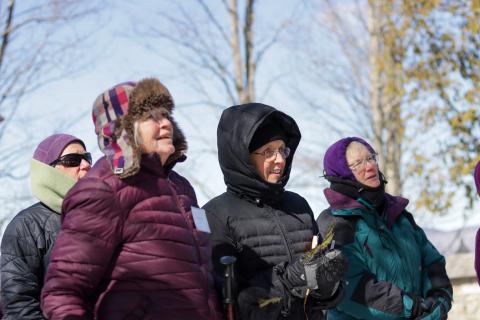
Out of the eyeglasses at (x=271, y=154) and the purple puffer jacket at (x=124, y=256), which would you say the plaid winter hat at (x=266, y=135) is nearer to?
the eyeglasses at (x=271, y=154)

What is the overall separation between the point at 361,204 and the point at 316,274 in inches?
63.7

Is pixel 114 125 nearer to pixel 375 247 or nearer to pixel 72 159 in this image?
pixel 72 159

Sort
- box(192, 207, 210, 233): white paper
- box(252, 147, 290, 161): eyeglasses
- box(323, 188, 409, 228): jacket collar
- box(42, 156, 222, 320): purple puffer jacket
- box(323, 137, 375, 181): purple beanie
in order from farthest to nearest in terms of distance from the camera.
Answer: box(323, 137, 375, 181): purple beanie < box(323, 188, 409, 228): jacket collar < box(252, 147, 290, 161): eyeglasses < box(192, 207, 210, 233): white paper < box(42, 156, 222, 320): purple puffer jacket

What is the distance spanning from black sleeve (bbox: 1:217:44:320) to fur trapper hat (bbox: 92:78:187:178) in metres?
1.50

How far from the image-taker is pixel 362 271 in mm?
5266

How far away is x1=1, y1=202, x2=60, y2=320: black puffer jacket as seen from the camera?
4652 mm

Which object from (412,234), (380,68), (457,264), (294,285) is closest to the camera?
(294,285)

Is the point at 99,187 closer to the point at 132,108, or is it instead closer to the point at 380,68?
the point at 132,108

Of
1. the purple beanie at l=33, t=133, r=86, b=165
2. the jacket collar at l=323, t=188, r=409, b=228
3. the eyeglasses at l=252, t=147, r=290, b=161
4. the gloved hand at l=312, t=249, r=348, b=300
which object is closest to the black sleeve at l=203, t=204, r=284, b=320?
the gloved hand at l=312, t=249, r=348, b=300

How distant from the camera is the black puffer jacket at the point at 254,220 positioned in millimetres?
4066

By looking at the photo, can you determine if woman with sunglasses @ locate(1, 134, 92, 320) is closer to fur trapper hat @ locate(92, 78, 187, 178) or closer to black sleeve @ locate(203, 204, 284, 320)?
black sleeve @ locate(203, 204, 284, 320)

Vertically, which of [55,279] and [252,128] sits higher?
[252,128]

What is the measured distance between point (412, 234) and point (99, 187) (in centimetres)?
288

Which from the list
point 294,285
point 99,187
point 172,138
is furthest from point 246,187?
point 99,187
